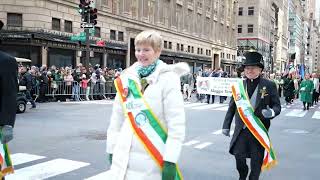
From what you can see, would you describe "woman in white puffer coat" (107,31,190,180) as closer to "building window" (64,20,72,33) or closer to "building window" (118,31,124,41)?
"building window" (64,20,72,33)

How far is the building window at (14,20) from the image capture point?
2732cm

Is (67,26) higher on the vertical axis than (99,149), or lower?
higher

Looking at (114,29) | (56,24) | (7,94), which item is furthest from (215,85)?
(7,94)

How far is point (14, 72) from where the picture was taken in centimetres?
407

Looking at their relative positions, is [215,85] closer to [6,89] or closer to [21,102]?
[21,102]

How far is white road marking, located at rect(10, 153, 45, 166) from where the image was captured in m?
7.41

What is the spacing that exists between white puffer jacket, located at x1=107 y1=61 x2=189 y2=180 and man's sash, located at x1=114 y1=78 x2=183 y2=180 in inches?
1.3

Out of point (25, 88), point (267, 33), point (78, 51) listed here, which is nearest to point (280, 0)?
point (267, 33)

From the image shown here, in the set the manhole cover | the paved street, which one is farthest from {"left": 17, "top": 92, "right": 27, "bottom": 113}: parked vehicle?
the manhole cover

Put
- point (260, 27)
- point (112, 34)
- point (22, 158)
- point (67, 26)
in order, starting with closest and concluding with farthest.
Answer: point (22, 158), point (67, 26), point (112, 34), point (260, 27)

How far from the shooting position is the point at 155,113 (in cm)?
335

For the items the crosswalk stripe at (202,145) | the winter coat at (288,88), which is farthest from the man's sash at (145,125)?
the winter coat at (288,88)

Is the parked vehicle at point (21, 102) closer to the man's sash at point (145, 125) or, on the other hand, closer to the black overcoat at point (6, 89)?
the black overcoat at point (6, 89)

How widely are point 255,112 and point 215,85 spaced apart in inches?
723
